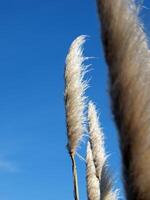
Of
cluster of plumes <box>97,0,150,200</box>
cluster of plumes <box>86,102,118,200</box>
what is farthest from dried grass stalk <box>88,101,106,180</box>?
cluster of plumes <box>97,0,150,200</box>

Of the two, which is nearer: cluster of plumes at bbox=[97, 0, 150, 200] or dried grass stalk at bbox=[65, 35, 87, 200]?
cluster of plumes at bbox=[97, 0, 150, 200]

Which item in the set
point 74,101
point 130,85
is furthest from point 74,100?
point 130,85

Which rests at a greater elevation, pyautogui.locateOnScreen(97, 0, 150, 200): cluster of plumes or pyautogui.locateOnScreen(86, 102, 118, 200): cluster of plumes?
pyautogui.locateOnScreen(86, 102, 118, 200): cluster of plumes

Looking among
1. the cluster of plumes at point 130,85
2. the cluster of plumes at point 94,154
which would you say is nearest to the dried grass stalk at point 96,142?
the cluster of plumes at point 94,154

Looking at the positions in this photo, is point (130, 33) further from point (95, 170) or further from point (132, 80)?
point (95, 170)

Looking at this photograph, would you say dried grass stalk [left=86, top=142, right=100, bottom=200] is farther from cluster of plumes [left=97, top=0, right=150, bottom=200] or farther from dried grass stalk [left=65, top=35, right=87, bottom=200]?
cluster of plumes [left=97, top=0, right=150, bottom=200]

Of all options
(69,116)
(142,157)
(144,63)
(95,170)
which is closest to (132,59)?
(144,63)

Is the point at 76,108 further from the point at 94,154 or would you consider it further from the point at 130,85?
the point at 130,85
